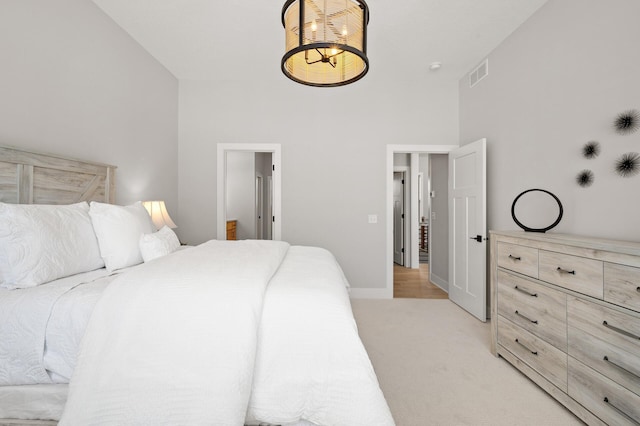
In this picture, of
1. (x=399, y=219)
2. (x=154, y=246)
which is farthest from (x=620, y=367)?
(x=399, y=219)

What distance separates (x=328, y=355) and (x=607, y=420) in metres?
1.49

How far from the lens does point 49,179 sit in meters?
1.93

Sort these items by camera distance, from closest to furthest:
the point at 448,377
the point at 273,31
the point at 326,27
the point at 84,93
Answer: the point at 326,27 → the point at 448,377 → the point at 84,93 → the point at 273,31

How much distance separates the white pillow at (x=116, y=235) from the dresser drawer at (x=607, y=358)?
2.73 m

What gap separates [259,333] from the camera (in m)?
1.18

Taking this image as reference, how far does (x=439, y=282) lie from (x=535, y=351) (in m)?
2.65

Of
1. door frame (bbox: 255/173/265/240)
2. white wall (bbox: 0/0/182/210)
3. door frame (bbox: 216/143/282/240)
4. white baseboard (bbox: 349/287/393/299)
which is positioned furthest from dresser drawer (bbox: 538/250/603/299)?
door frame (bbox: 255/173/265/240)

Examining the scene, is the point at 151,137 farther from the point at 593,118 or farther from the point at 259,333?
the point at 593,118

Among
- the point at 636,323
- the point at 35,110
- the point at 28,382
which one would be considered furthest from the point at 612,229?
the point at 35,110

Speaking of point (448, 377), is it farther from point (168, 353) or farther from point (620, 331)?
point (168, 353)

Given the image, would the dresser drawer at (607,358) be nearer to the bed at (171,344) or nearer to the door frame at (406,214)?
the bed at (171,344)

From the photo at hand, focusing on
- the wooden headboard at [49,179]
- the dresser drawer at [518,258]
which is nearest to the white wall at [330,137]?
the wooden headboard at [49,179]

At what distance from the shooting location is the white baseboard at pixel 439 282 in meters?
4.21

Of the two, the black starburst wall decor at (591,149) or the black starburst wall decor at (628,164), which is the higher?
the black starburst wall decor at (591,149)
